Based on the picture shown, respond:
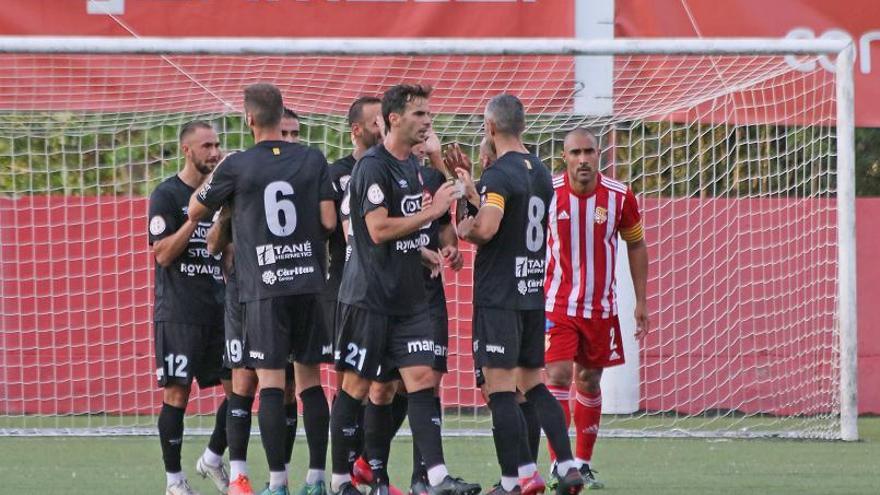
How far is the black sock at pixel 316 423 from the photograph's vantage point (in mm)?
7477

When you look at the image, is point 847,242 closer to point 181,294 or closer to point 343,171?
point 343,171

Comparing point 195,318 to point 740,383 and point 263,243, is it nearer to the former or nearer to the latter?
point 263,243

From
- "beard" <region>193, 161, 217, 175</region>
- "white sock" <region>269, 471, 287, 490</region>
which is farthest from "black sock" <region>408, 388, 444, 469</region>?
"beard" <region>193, 161, 217, 175</region>

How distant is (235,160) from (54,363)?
17.7 ft

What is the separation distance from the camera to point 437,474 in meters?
6.72

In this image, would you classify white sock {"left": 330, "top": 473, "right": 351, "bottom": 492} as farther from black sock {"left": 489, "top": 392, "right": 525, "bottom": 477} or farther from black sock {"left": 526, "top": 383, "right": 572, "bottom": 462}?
black sock {"left": 526, "top": 383, "right": 572, "bottom": 462}

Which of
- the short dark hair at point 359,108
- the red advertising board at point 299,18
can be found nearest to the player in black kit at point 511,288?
the short dark hair at point 359,108

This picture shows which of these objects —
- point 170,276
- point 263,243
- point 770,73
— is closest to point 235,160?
point 263,243

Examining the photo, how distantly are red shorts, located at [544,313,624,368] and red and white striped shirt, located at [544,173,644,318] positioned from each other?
9cm

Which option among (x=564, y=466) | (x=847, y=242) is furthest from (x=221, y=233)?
(x=847, y=242)

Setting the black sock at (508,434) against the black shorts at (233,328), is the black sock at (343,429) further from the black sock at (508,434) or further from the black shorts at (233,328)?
the black sock at (508,434)

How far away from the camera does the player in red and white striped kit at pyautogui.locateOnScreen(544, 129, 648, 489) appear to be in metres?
8.31

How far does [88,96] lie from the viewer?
11.2 m

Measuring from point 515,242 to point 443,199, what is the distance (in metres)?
0.61
